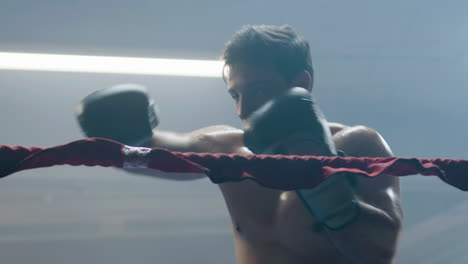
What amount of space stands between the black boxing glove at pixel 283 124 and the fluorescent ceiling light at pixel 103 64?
216cm

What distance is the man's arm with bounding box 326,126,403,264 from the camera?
1061 mm

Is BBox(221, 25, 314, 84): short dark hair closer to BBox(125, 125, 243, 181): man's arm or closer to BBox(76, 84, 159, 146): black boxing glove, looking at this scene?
BBox(125, 125, 243, 181): man's arm

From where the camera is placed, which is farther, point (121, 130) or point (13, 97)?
point (13, 97)

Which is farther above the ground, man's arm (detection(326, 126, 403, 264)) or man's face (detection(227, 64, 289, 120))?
man's face (detection(227, 64, 289, 120))

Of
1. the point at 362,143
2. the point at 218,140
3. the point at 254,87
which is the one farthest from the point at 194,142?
the point at 362,143

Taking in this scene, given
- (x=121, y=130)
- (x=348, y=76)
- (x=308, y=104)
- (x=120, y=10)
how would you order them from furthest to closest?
(x=348, y=76) < (x=120, y=10) < (x=121, y=130) < (x=308, y=104)

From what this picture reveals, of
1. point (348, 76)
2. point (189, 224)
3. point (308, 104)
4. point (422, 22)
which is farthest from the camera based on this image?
point (189, 224)

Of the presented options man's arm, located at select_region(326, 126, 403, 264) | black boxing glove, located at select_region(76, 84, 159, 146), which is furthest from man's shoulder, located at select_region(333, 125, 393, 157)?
black boxing glove, located at select_region(76, 84, 159, 146)

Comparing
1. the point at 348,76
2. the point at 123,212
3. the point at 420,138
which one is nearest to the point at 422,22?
the point at 348,76

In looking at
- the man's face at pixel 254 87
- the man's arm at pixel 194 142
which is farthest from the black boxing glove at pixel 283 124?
the man's arm at pixel 194 142

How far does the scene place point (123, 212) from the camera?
4230mm

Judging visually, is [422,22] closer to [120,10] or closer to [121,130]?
[120,10]

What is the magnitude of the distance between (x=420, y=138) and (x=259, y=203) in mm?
3187

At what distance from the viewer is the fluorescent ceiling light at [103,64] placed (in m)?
3.14
